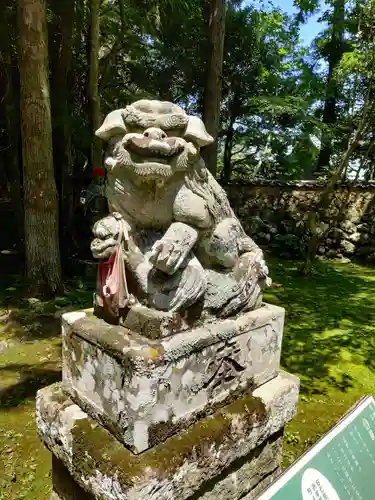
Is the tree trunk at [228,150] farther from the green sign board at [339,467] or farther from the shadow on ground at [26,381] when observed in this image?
the green sign board at [339,467]

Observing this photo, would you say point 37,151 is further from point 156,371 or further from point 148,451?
point 148,451

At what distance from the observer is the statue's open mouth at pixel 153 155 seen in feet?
5.34

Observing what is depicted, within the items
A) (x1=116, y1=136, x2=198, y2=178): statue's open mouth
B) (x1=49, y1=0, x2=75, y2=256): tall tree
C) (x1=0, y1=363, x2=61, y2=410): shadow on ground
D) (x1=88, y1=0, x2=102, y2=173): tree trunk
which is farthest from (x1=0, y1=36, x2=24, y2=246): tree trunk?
(x1=116, y1=136, x2=198, y2=178): statue's open mouth

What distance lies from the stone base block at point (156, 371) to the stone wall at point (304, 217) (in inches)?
309

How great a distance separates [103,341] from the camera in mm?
1708

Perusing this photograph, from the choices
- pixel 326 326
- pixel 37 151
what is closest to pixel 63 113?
pixel 37 151

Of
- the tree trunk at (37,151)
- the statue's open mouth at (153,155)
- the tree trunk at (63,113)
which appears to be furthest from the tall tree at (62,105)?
the statue's open mouth at (153,155)

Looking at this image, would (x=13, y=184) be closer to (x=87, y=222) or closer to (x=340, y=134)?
(x=87, y=222)

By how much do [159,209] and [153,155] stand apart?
0.82ft

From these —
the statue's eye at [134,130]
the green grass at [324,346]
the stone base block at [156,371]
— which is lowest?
the green grass at [324,346]

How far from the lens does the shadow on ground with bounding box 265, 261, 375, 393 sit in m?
3.87

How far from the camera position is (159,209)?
5.88ft

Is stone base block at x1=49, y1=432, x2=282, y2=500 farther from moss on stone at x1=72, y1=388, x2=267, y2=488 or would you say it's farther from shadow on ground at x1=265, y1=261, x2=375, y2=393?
shadow on ground at x1=265, y1=261, x2=375, y2=393

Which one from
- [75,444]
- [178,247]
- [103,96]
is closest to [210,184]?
[178,247]
